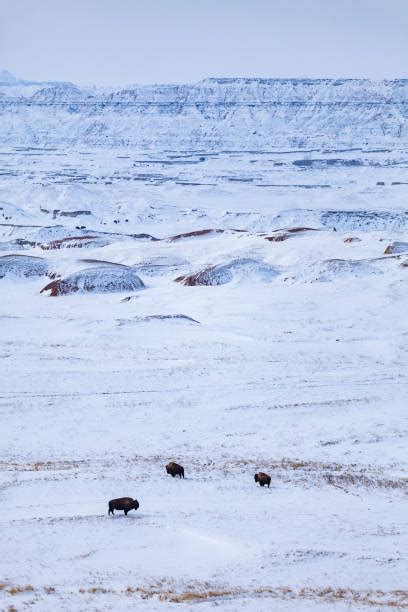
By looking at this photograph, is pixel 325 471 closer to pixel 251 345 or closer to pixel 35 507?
pixel 35 507

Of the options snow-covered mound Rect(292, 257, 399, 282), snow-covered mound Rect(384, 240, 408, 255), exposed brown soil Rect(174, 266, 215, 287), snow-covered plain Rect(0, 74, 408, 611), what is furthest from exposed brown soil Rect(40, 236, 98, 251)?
snow-covered mound Rect(384, 240, 408, 255)

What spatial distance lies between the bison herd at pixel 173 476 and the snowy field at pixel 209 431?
0.82 ft

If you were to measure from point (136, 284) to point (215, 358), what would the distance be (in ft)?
82.2

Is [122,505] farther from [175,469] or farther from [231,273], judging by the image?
[231,273]

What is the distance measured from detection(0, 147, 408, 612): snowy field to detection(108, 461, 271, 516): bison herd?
25 cm

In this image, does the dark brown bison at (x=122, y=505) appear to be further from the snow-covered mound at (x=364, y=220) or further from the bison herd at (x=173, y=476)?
the snow-covered mound at (x=364, y=220)

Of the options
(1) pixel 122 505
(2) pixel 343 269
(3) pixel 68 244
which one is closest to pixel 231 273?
(2) pixel 343 269

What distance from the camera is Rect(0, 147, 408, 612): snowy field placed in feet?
45.6

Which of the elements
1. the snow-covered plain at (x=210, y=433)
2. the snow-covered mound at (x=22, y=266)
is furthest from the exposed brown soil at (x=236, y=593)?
the snow-covered mound at (x=22, y=266)

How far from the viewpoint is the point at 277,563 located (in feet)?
47.3

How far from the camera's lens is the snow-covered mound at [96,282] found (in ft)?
181

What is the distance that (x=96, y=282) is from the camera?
56.3 metres

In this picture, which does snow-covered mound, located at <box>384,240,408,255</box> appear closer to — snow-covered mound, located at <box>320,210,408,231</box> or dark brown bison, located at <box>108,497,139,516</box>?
dark brown bison, located at <box>108,497,139,516</box>

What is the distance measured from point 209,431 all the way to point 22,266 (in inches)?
1665
